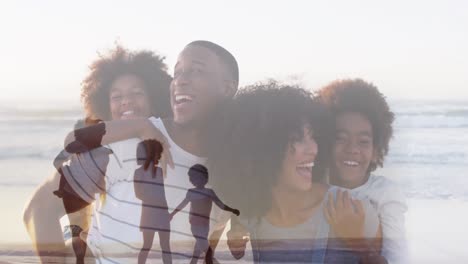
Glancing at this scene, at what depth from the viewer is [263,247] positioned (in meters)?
3.57

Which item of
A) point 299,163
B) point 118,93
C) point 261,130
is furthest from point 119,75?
point 299,163

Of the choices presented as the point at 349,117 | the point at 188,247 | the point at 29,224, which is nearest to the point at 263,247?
the point at 188,247

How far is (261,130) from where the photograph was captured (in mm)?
3471

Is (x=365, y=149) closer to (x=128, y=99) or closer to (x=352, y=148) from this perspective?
(x=352, y=148)

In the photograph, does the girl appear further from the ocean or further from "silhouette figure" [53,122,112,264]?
"silhouette figure" [53,122,112,264]

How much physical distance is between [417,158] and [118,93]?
0.92m

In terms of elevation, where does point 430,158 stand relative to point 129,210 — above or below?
above

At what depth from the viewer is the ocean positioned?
11.2ft

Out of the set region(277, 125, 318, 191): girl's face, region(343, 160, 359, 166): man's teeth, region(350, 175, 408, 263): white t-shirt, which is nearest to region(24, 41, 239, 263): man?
region(277, 125, 318, 191): girl's face

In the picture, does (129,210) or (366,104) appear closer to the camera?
(366,104)

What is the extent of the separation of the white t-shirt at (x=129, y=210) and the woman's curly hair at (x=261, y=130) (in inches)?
3.7

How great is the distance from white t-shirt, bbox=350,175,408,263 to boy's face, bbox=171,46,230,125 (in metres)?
0.51

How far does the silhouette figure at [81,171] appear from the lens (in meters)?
3.54

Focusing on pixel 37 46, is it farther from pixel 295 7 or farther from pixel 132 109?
pixel 295 7
